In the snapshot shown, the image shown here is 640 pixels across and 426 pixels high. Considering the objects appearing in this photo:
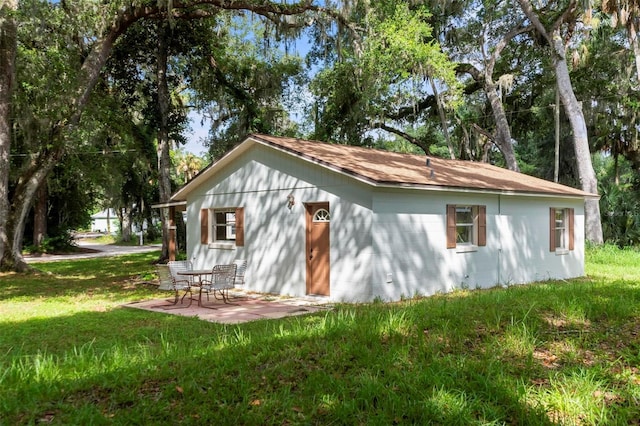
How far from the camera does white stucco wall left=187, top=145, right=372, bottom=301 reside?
10.6 metres

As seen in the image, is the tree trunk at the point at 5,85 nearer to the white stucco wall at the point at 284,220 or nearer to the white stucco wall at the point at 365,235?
the white stucco wall at the point at 365,235

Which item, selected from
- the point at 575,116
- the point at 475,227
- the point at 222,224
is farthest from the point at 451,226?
the point at 575,116

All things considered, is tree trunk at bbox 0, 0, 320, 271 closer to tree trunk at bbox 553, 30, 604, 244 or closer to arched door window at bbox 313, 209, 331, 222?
arched door window at bbox 313, 209, 331, 222

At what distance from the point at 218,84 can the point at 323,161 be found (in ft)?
41.1

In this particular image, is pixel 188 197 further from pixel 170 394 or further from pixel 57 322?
pixel 170 394

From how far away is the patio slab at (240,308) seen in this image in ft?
29.7

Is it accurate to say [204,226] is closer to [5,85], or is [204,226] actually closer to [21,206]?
[21,206]

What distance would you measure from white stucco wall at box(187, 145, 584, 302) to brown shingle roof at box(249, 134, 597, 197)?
0.33 meters

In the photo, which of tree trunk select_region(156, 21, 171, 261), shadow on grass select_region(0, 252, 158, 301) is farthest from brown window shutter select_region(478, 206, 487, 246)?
tree trunk select_region(156, 21, 171, 261)

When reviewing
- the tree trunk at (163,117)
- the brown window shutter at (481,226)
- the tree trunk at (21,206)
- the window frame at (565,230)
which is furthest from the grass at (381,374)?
the tree trunk at (163,117)

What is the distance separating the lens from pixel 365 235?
411 inches

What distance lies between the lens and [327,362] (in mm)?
4305

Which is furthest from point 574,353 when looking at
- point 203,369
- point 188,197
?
point 188,197

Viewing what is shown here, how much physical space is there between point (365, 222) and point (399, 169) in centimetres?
233
